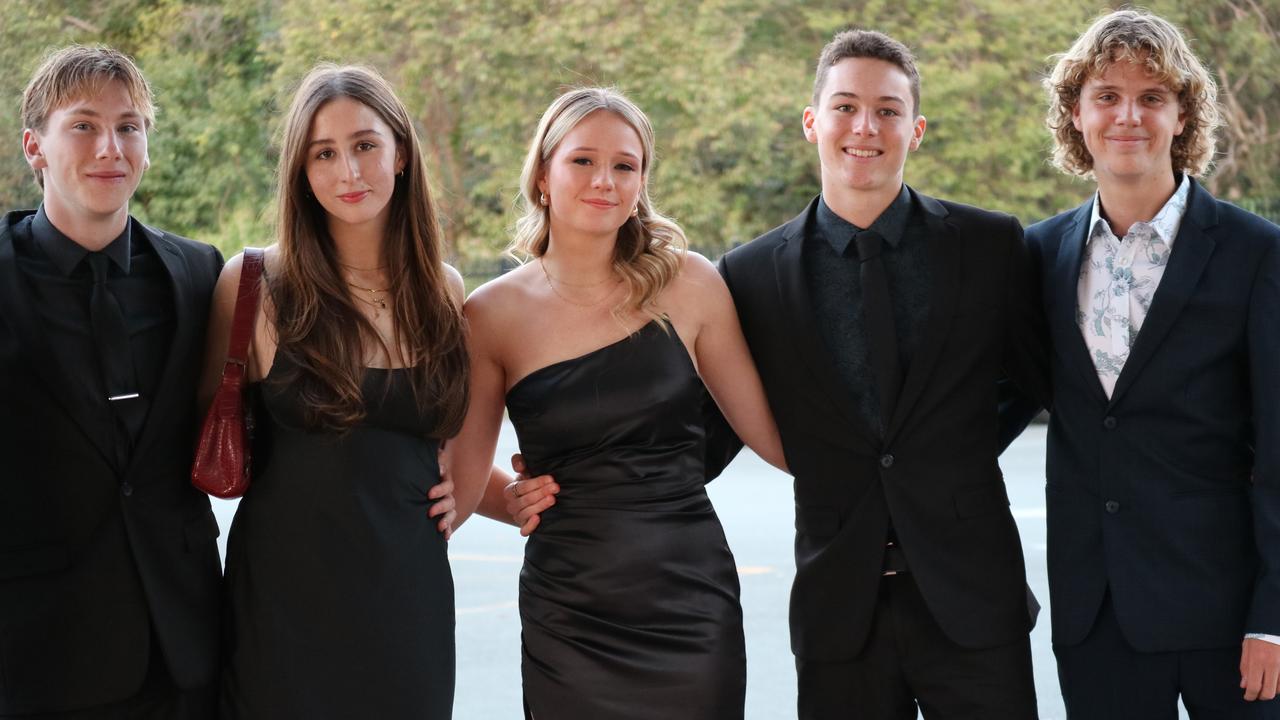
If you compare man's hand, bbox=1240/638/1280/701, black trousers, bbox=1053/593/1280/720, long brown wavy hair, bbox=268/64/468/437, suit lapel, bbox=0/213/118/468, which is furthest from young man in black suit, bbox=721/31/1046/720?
suit lapel, bbox=0/213/118/468

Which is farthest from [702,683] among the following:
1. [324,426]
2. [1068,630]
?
[324,426]

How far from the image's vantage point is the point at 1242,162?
37.6 feet

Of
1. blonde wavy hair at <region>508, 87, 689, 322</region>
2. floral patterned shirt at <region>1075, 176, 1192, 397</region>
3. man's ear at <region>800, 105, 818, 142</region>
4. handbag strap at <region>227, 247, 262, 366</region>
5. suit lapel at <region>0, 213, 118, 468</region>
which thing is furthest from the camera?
man's ear at <region>800, 105, 818, 142</region>

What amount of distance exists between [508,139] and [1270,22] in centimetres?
656

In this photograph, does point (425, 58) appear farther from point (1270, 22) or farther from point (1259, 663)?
point (1259, 663)

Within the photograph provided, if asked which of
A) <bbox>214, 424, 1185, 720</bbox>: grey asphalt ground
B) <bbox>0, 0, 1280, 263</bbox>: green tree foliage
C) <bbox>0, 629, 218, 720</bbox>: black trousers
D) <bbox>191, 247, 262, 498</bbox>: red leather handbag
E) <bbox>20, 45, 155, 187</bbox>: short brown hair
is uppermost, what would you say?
<bbox>0, 0, 1280, 263</bbox>: green tree foliage

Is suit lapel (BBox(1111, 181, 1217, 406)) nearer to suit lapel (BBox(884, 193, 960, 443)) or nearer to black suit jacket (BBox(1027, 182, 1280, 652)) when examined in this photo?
black suit jacket (BBox(1027, 182, 1280, 652))

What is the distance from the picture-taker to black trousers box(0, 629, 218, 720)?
227cm

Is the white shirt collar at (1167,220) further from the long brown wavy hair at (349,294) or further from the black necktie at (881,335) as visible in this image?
the long brown wavy hair at (349,294)

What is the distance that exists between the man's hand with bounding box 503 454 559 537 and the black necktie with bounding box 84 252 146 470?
2.21 ft

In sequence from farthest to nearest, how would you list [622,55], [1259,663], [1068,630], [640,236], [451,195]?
1. [451,195]
2. [622,55]
3. [640,236]
4. [1068,630]
5. [1259,663]

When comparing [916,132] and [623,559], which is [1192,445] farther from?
[623,559]

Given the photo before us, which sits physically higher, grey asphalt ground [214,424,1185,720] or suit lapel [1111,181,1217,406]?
suit lapel [1111,181,1217,406]

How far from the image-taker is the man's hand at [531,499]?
2.47 m
